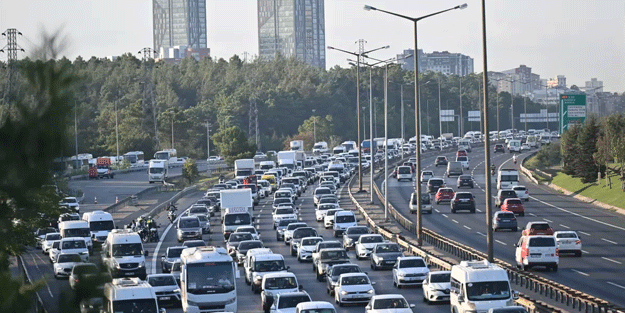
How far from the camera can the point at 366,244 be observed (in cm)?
4472

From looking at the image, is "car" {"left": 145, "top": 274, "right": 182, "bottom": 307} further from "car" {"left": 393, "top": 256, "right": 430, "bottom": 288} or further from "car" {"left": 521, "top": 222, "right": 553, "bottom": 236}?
"car" {"left": 521, "top": 222, "right": 553, "bottom": 236}

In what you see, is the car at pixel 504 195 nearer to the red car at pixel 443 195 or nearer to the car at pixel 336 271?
the red car at pixel 443 195

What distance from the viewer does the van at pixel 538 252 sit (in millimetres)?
38188

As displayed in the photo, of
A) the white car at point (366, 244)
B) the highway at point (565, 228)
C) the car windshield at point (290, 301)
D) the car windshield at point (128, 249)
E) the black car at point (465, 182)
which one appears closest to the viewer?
the car windshield at point (290, 301)

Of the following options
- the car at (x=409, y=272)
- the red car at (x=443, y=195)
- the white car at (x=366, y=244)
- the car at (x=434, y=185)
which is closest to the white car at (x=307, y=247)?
the white car at (x=366, y=244)

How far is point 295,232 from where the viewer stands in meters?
48.4

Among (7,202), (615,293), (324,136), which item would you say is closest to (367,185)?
(615,293)

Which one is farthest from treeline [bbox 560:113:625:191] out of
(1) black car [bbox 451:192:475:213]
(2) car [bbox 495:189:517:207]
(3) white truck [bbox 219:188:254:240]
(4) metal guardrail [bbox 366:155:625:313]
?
(4) metal guardrail [bbox 366:155:625:313]

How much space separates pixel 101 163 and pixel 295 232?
2804 inches

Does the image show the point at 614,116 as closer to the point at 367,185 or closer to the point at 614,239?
the point at 367,185

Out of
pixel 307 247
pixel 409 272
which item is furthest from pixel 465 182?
pixel 409 272

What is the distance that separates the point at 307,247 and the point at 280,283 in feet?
44.0

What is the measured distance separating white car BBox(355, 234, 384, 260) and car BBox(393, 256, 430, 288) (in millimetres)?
7844

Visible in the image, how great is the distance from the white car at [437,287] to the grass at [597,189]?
37369 millimetres
